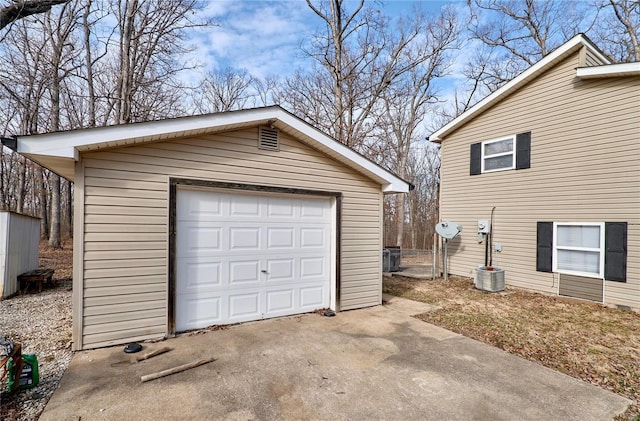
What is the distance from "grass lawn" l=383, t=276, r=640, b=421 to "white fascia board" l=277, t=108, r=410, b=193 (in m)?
2.58

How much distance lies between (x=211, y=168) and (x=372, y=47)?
39.1 ft

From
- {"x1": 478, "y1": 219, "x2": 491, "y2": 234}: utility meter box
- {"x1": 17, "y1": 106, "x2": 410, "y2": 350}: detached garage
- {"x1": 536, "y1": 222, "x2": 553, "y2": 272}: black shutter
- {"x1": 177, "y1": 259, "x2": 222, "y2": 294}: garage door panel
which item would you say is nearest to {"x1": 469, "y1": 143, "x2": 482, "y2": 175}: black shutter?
{"x1": 478, "y1": 219, "x2": 491, "y2": 234}: utility meter box

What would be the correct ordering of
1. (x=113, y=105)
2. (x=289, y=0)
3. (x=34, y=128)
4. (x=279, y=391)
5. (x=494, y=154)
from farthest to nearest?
(x=34, y=128), (x=113, y=105), (x=289, y=0), (x=494, y=154), (x=279, y=391)

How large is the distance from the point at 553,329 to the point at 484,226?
13.3ft

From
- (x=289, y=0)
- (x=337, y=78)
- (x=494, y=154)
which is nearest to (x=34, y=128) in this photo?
(x=289, y=0)

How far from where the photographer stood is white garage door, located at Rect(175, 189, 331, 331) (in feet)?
15.1

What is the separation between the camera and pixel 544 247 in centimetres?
760

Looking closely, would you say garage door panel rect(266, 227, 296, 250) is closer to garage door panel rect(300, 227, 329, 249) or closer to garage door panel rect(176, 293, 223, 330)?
garage door panel rect(300, 227, 329, 249)

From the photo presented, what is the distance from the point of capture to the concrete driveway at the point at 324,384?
2.73 m

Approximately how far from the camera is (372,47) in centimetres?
1368

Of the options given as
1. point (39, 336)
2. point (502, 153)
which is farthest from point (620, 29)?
point (39, 336)

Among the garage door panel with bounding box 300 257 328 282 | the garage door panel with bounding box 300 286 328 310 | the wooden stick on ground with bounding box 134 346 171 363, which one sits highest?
the garage door panel with bounding box 300 257 328 282

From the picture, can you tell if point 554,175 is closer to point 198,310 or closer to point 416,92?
point 198,310

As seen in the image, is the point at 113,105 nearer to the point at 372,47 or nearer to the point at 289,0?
the point at 289,0
